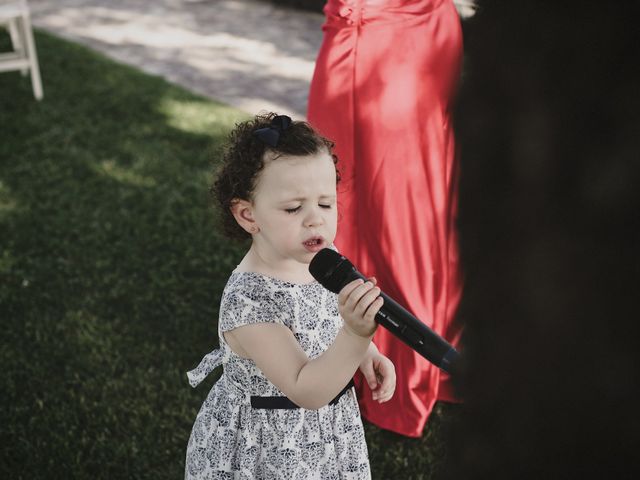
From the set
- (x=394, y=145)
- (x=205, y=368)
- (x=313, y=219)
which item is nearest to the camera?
(x=313, y=219)

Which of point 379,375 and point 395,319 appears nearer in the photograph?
point 395,319

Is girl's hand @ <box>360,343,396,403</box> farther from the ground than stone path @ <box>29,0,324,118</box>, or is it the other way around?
girl's hand @ <box>360,343,396,403</box>

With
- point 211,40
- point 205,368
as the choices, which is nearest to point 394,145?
A: point 205,368

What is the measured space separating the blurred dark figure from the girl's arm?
892 mm

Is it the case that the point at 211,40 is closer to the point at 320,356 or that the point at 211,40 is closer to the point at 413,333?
the point at 320,356

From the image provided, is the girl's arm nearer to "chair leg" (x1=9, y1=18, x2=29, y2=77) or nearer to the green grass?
the green grass

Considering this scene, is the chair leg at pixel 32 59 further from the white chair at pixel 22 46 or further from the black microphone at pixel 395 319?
the black microphone at pixel 395 319

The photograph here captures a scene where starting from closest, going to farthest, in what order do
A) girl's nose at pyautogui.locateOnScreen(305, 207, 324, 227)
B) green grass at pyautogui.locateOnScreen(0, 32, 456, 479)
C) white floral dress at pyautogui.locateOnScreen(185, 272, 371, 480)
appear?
girl's nose at pyautogui.locateOnScreen(305, 207, 324, 227), white floral dress at pyautogui.locateOnScreen(185, 272, 371, 480), green grass at pyautogui.locateOnScreen(0, 32, 456, 479)

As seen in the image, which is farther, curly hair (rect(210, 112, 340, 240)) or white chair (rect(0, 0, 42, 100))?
white chair (rect(0, 0, 42, 100))

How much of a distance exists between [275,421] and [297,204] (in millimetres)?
542

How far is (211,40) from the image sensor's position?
331 inches

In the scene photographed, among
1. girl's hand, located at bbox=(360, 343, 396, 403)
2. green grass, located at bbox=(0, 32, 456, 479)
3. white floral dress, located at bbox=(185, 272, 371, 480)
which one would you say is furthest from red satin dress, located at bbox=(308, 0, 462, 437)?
white floral dress, located at bbox=(185, 272, 371, 480)

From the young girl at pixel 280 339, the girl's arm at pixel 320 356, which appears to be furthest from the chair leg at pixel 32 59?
the girl's arm at pixel 320 356

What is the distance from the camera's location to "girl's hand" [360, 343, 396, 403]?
5.81 ft
